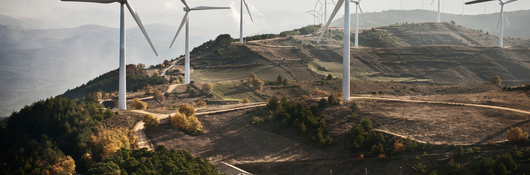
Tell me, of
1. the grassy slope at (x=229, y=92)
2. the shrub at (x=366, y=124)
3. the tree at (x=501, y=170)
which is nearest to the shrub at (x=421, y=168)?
the tree at (x=501, y=170)

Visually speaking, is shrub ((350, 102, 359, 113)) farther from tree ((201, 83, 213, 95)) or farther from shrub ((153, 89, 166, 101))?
shrub ((153, 89, 166, 101))

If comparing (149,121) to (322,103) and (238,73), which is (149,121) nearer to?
(322,103)

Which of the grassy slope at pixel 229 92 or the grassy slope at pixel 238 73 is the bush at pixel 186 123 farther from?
the grassy slope at pixel 238 73

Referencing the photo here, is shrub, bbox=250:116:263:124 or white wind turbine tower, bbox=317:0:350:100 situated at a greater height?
white wind turbine tower, bbox=317:0:350:100

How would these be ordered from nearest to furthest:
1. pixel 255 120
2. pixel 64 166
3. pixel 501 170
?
pixel 501 170
pixel 64 166
pixel 255 120

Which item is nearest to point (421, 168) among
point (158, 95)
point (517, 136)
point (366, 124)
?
point (517, 136)

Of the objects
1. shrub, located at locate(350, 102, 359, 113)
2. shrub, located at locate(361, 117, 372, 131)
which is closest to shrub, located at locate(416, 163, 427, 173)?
shrub, located at locate(361, 117, 372, 131)

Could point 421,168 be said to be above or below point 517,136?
below

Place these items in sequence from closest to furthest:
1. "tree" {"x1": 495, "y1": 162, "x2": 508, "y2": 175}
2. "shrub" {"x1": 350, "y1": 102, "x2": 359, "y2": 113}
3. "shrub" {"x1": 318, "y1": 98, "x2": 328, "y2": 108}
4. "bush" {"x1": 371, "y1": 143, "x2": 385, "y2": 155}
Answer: "tree" {"x1": 495, "y1": 162, "x2": 508, "y2": 175} → "bush" {"x1": 371, "y1": 143, "x2": 385, "y2": 155} → "shrub" {"x1": 350, "y1": 102, "x2": 359, "y2": 113} → "shrub" {"x1": 318, "y1": 98, "x2": 328, "y2": 108}

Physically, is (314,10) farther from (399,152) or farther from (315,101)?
(399,152)
